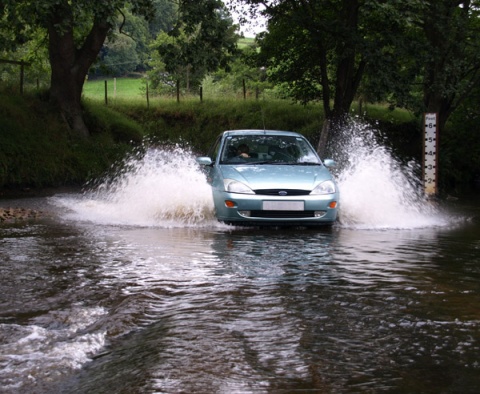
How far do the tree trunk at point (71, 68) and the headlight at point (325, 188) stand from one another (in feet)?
38.4

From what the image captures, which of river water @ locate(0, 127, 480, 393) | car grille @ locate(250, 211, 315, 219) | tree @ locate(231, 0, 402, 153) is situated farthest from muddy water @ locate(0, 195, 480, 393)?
tree @ locate(231, 0, 402, 153)

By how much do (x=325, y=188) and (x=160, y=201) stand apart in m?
3.12

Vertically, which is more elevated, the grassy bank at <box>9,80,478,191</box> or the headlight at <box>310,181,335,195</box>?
the grassy bank at <box>9,80,478,191</box>

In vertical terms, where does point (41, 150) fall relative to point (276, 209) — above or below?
above

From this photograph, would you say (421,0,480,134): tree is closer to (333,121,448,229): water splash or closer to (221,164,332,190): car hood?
(333,121,448,229): water splash

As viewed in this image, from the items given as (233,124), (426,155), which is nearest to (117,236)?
(426,155)

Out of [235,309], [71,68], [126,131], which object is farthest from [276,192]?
[126,131]

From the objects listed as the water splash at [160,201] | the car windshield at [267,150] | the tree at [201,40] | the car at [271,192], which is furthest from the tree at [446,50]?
the car at [271,192]

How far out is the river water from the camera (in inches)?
146

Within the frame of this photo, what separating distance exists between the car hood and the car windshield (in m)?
0.33

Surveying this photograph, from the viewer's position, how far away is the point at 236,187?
9.88 m

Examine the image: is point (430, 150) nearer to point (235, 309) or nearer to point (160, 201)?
point (160, 201)

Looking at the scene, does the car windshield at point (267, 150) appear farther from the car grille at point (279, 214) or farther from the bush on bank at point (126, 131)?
the bush on bank at point (126, 131)

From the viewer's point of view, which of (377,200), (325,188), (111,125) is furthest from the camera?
(111,125)
